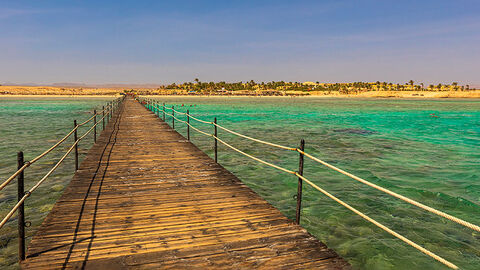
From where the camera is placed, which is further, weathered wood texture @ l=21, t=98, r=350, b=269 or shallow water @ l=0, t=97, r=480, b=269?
shallow water @ l=0, t=97, r=480, b=269

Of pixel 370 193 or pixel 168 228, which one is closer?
pixel 168 228

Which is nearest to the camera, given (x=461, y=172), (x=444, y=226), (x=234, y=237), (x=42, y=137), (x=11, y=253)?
(x=234, y=237)

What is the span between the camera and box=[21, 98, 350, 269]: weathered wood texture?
389cm

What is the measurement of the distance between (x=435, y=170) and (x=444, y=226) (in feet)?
23.3

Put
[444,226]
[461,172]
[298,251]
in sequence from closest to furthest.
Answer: [298,251]
[444,226]
[461,172]

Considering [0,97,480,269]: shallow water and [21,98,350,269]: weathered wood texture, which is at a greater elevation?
[21,98,350,269]: weathered wood texture

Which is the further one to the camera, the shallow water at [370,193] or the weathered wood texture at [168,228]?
the shallow water at [370,193]

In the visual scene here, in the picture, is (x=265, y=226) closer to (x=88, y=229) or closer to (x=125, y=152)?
(x=88, y=229)

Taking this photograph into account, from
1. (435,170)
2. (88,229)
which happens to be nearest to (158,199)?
(88,229)

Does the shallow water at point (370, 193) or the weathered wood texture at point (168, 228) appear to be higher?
the weathered wood texture at point (168, 228)

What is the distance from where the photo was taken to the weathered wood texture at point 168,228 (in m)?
3.89

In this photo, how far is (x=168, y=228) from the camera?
4.84m

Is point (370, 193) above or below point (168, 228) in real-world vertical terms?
below

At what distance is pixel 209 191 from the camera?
22.1 feet
